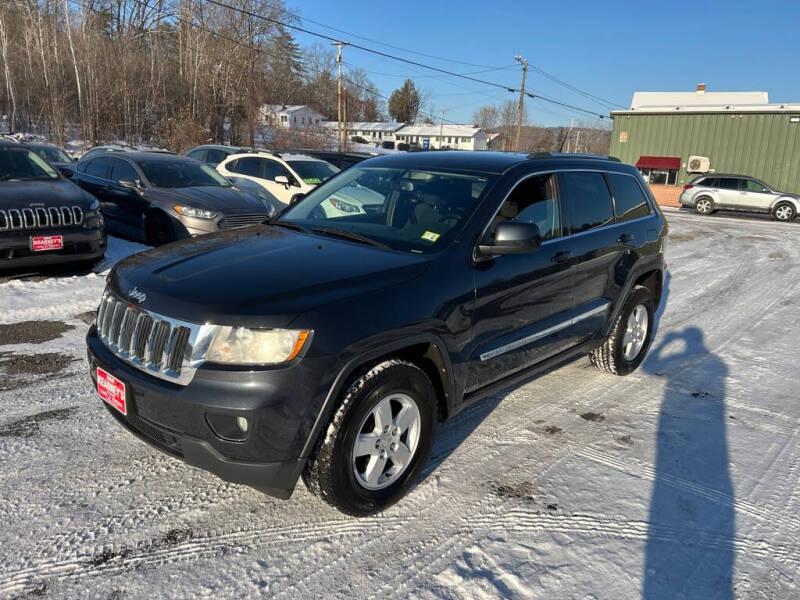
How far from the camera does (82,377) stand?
4.29m

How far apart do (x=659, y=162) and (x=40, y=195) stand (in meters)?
32.1

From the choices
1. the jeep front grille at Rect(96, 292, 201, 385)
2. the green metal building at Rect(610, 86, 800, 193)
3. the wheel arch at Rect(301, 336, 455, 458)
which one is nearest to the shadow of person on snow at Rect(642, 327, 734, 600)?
the wheel arch at Rect(301, 336, 455, 458)

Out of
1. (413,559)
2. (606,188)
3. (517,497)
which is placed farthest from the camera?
(606,188)

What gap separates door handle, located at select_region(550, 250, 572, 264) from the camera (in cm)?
383

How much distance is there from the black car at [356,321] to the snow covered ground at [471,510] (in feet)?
1.10

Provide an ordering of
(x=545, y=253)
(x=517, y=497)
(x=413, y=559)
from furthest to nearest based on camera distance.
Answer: (x=545, y=253), (x=517, y=497), (x=413, y=559)

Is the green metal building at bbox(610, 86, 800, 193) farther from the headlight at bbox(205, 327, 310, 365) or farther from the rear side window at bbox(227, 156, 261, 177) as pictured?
the headlight at bbox(205, 327, 310, 365)

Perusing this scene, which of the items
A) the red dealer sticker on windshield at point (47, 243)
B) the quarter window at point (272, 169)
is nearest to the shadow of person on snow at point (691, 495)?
the red dealer sticker on windshield at point (47, 243)

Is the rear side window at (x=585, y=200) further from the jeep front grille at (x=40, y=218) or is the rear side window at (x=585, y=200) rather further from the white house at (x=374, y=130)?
the white house at (x=374, y=130)

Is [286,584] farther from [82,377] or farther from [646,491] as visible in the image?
[82,377]

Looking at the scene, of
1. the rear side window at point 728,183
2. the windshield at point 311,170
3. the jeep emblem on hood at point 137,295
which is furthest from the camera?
the rear side window at point 728,183

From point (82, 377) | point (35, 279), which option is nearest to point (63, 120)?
point (35, 279)

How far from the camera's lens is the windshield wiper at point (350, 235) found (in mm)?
3285

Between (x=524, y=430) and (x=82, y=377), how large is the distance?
328cm
